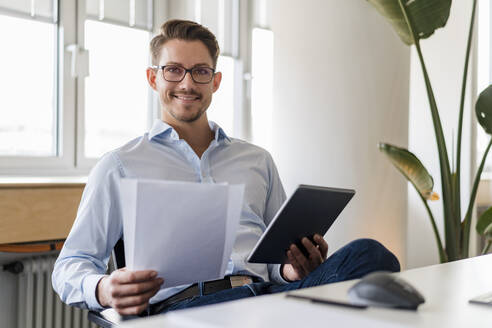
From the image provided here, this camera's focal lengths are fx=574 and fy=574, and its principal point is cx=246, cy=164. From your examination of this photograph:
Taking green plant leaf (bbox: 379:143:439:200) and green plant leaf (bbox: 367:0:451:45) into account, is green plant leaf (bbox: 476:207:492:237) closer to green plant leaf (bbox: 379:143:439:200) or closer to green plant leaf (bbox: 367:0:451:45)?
green plant leaf (bbox: 379:143:439:200)

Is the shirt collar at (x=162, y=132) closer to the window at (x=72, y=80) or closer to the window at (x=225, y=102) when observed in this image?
the window at (x=72, y=80)

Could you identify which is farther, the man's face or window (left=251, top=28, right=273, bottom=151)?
window (left=251, top=28, right=273, bottom=151)

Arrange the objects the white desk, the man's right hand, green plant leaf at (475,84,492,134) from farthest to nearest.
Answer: green plant leaf at (475,84,492,134) → the man's right hand → the white desk

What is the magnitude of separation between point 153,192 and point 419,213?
3.15 meters

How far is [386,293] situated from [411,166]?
1796 mm

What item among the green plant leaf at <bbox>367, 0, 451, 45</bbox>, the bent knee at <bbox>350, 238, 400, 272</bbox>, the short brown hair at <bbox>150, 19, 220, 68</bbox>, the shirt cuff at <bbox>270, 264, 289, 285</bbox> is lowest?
the shirt cuff at <bbox>270, 264, 289, 285</bbox>

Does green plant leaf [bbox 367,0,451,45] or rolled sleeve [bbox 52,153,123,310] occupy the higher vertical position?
green plant leaf [bbox 367,0,451,45]

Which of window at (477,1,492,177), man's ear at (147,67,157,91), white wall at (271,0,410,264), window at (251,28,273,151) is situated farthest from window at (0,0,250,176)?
window at (477,1,492,177)

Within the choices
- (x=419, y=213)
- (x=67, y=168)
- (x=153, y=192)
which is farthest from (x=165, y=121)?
(x=419, y=213)

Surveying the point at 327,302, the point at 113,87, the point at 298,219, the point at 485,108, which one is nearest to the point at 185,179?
the point at 298,219

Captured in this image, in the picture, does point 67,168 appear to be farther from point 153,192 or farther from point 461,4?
point 461,4

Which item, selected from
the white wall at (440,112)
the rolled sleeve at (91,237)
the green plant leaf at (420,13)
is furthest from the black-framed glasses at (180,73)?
the white wall at (440,112)

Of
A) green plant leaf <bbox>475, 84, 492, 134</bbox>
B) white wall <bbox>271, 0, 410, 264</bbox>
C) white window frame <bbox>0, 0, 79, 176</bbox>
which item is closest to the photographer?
white window frame <bbox>0, 0, 79, 176</bbox>

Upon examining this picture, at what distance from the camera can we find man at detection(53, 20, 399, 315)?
1.22 m
